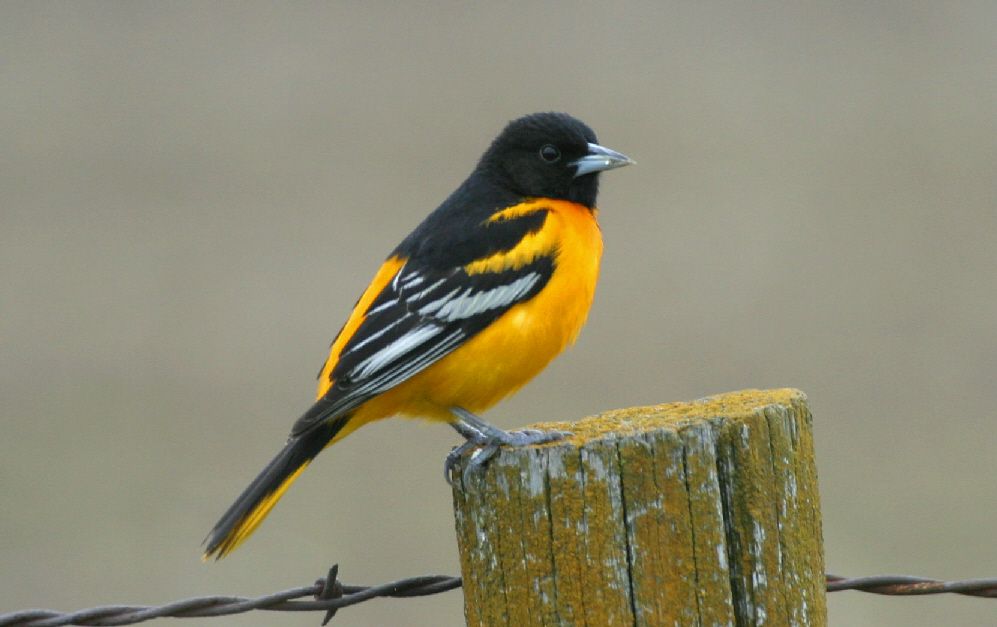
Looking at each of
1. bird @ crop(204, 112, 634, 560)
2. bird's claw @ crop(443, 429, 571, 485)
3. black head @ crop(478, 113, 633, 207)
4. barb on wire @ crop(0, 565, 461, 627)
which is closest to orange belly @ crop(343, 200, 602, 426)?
bird @ crop(204, 112, 634, 560)

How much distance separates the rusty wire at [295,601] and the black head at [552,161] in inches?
95.7

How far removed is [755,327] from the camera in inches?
430

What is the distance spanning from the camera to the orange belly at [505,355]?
4672 mm

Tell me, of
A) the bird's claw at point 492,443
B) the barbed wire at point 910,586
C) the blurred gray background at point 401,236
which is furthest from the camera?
the blurred gray background at point 401,236

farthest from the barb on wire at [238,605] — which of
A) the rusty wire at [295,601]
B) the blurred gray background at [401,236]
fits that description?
the blurred gray background at [401,236]

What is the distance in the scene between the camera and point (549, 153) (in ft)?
19.0

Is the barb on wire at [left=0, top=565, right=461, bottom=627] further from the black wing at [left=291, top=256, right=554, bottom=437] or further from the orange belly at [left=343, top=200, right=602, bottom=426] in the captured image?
the orange belly at [left=343, top=200, right=602, bottom=426]

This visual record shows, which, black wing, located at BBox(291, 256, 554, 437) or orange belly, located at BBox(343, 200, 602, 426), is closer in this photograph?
black wing, located at BBox(291, 256, 554, 437)

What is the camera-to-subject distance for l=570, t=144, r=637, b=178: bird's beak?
5.70m

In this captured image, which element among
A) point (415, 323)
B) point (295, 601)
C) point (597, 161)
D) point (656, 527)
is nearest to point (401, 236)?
point (597, 161)

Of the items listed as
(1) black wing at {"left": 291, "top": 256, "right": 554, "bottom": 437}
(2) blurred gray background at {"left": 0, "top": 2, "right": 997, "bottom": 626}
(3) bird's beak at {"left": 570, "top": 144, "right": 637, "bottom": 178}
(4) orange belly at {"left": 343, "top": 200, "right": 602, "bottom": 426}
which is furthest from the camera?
(2) blurred gray background at {"left": 0, "top": 2, "right": 997, "bottom": 626}

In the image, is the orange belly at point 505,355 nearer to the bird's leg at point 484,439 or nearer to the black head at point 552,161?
the bird's leg at point 484,439

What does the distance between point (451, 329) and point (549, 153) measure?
4.53 feet

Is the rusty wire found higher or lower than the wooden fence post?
lower
